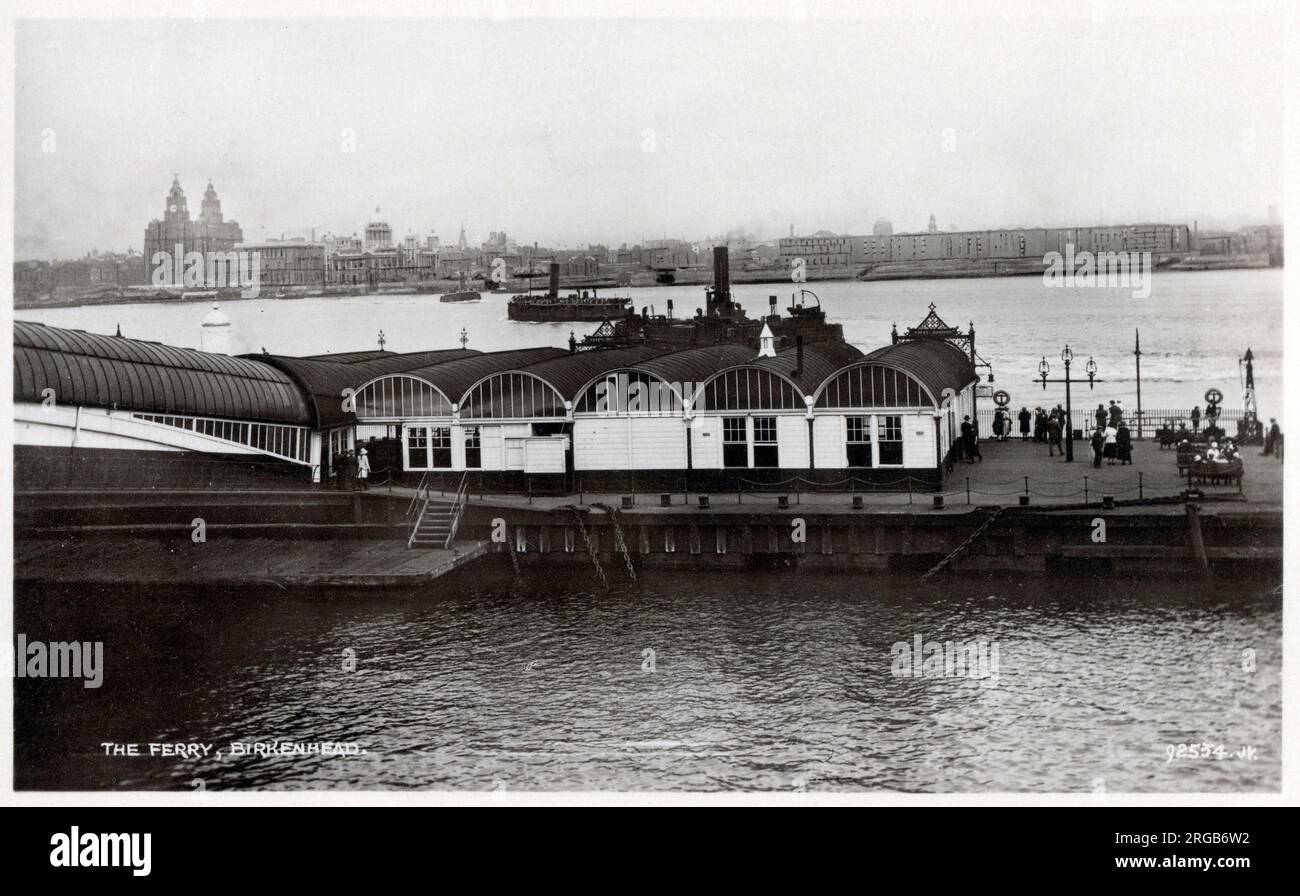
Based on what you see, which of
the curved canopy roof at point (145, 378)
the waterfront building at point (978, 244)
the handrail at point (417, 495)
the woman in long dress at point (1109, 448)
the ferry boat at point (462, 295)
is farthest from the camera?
the ferry boat at point (462, 295)

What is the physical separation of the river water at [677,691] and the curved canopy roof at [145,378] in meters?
4.96

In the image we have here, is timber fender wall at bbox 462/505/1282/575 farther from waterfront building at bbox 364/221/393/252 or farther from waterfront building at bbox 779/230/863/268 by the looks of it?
waterfront building at bbox 779/230/863/268

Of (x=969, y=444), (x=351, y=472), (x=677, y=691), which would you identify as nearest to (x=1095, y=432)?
(x=969, y=444)

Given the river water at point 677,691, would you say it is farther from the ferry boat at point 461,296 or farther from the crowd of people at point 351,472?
the ferry boat at point 461,296

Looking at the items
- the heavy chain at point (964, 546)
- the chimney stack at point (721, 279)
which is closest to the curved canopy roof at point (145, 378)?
the chimney stack at point (721, 279)

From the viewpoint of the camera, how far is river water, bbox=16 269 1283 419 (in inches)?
1144

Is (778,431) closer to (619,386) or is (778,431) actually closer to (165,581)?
(619,386)

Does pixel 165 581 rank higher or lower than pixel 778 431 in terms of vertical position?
lower

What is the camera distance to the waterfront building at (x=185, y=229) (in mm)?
26438

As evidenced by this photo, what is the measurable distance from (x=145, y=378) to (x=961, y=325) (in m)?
35.0

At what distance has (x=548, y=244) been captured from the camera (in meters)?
33.3
